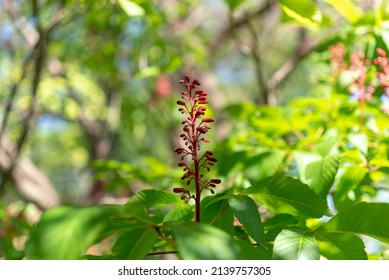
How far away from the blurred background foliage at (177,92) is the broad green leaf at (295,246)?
352mm

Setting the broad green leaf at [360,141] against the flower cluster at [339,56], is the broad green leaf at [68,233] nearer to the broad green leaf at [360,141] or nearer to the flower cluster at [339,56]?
the broad green leaf at [360,141]

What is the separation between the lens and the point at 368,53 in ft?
5.50

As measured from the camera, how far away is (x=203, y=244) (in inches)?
24.7

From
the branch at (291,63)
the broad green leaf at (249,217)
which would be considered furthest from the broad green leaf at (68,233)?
the branch at (291,63)

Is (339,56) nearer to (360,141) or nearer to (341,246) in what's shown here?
(360,141)

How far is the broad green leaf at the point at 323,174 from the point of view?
3.86 feet

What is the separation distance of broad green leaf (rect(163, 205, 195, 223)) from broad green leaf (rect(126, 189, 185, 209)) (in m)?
0.03

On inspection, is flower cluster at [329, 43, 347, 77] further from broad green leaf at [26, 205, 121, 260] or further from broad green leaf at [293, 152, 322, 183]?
broad green leaf at [26, 205, 121, 260]

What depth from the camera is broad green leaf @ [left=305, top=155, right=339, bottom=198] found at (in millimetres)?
1178

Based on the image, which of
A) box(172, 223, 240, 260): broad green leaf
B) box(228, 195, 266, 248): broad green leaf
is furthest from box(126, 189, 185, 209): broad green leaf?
box(172, 223, 240, 260): broad green leaf

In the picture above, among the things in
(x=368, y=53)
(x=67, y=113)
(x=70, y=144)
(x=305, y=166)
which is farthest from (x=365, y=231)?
(x=70, y=144)

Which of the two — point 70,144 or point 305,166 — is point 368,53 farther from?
point 70,144

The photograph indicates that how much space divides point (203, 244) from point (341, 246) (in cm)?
33

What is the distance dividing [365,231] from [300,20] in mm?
771
